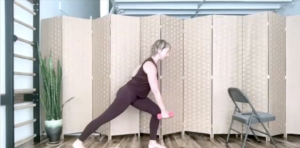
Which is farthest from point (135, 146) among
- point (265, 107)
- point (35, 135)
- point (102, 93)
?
point (265, 107)

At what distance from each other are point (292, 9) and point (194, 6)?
220 centimetres

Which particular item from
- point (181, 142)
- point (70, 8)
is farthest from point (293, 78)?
point (70, 8)

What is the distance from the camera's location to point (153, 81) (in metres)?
2.49

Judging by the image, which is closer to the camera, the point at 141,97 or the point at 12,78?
the point at 12,78

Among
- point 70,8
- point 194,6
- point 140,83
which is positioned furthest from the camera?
point 194,6

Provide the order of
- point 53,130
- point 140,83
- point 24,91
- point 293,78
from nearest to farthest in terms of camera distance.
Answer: point 140,83
point 24,91
point 53,130
point 293,78

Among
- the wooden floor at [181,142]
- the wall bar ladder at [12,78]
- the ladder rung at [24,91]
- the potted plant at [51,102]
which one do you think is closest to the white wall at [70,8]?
the wall bar ladder at [12,78]

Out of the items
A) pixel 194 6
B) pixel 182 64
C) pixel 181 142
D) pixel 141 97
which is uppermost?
pixel 194 6

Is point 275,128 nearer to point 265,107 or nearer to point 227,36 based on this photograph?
point 265,107

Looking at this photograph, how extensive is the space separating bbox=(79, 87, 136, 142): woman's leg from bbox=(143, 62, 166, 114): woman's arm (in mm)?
285

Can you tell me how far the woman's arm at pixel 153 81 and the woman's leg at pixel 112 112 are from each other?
0.93 ft

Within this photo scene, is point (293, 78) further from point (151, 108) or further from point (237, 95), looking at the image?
point (151, 108)

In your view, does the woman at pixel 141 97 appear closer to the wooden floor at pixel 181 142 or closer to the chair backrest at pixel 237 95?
the wooden floor at pixel 181 142

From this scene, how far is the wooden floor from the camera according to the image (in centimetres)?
294
